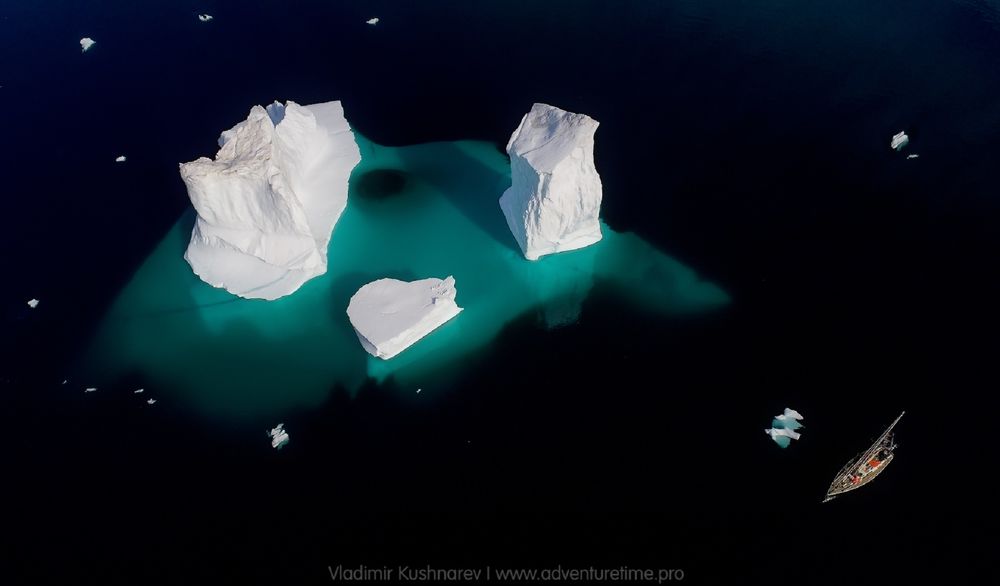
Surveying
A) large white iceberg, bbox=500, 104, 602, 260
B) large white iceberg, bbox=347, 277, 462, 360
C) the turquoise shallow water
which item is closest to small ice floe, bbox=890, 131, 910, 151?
the turquoise shallow water

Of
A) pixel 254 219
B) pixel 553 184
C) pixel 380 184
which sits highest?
pixel 553 184

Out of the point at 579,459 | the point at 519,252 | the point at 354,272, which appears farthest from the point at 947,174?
the point at 354,272

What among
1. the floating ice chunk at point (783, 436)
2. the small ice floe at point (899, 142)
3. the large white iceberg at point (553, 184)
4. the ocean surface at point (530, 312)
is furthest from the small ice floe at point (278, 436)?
the small ice floe at point (899, 142)

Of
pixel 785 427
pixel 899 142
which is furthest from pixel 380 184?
pixel 899 142

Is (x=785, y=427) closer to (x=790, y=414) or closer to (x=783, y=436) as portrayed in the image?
(x=783, y=436)

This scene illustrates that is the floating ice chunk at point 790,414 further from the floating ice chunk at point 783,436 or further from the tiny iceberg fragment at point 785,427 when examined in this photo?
the floating ice chunk at point 783,436

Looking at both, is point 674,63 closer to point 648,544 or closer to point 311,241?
point 311,241
